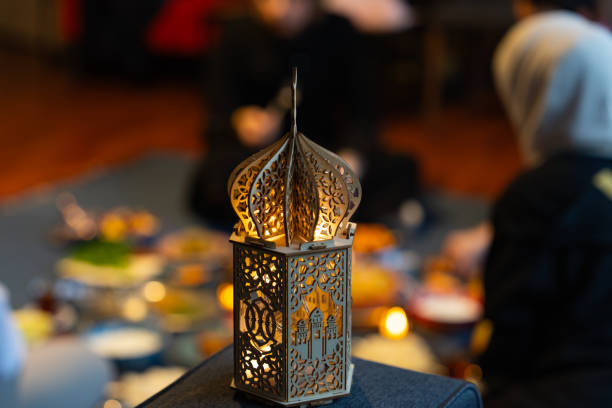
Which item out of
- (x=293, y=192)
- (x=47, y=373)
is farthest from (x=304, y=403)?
(x=47, y=373)

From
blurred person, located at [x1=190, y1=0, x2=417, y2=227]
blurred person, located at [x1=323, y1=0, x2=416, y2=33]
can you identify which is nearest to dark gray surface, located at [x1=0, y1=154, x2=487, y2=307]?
blurred person, located at [x1=190, y1=0, x2=417, y2=227]

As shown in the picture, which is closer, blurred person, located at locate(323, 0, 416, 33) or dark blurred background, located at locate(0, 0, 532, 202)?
blurred person, located at locate(323, 0, 416, 33)

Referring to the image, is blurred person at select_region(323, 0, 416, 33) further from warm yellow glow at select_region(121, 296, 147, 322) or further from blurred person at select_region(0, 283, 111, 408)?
blurred person at select_region(0, 283, 111, 408)

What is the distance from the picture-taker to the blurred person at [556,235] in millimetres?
1309

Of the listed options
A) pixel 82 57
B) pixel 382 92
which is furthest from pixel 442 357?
pixel 82 57

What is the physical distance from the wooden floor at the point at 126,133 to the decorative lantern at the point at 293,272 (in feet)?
8.21

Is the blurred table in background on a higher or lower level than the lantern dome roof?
lower

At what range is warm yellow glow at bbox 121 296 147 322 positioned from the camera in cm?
191

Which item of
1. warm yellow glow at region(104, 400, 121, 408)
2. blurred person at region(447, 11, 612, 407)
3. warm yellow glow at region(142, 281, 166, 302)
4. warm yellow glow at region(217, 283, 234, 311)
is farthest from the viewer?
warm yellow glow at region(142, 281, 166, 302)

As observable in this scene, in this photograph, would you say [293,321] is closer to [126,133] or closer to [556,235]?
[556,235]

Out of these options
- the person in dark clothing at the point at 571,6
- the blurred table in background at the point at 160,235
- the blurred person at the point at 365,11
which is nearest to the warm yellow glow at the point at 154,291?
the blurred table in background at the point at 160,235

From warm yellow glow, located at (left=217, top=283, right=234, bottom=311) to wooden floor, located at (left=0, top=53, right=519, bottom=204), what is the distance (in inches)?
55.8

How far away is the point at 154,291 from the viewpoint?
2.05 meters

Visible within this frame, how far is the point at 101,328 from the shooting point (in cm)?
178
